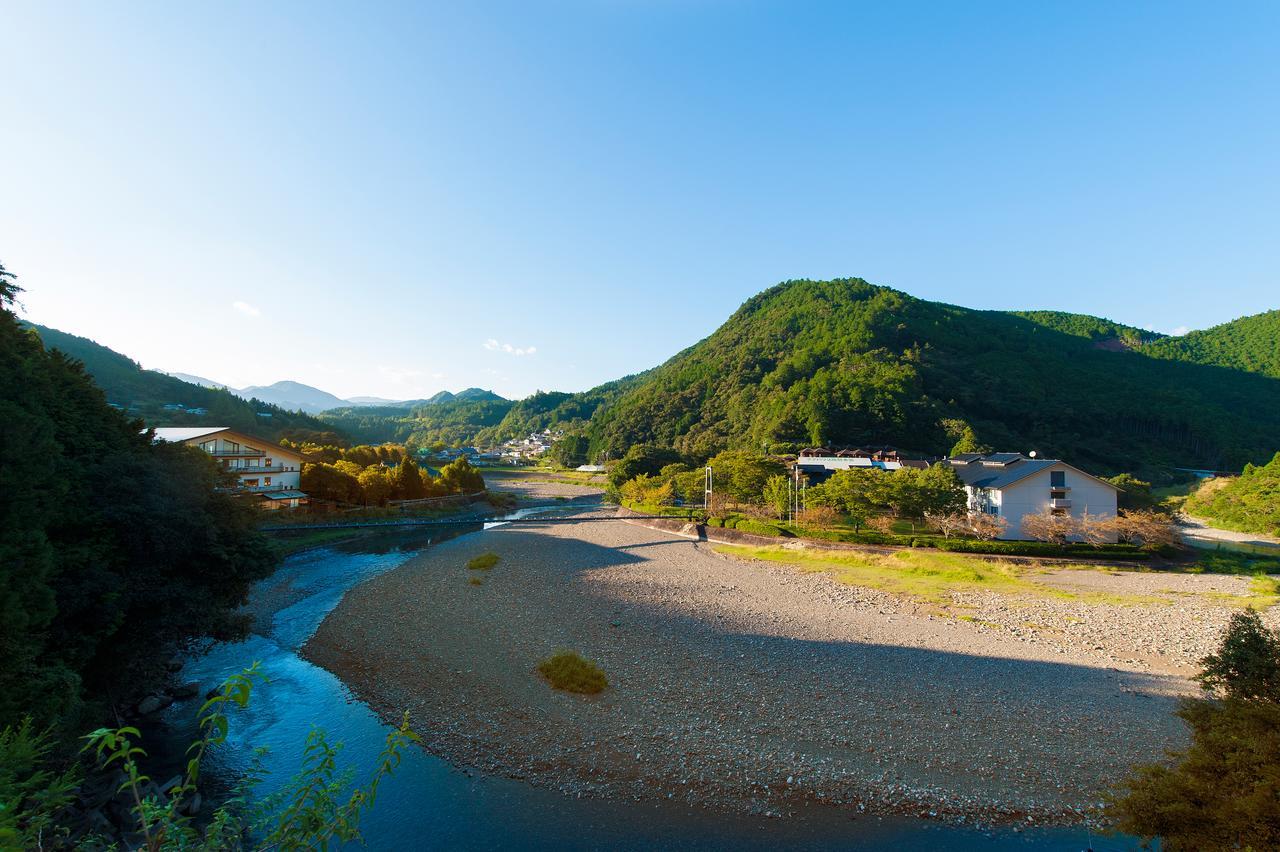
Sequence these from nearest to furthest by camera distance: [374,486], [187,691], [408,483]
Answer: [187,691]
[374,486]
[408,483]

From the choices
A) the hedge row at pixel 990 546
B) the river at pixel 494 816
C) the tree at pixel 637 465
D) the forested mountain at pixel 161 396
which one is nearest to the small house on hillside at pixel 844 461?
the tree at pixel 637 465

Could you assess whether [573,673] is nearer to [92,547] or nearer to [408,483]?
[92,547]

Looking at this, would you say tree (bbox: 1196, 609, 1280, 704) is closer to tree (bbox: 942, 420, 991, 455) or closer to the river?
the river

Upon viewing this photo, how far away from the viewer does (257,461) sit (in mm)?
41719

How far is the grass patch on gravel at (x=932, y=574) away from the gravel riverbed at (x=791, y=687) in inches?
45.2

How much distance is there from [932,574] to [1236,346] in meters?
133

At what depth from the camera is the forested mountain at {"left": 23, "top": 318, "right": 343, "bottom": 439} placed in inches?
2712

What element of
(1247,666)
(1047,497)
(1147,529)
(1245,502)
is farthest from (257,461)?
(1245,502)

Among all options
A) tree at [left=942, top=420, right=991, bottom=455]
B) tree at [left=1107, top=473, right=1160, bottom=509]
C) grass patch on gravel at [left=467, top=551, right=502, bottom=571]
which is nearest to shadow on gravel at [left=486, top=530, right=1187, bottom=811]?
grass patch on gravel at [left=467, top=551, right=502, bottom=571]

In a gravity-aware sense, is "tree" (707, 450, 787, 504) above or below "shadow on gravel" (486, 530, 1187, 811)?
above

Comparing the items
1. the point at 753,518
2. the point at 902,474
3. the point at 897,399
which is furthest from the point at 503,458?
the point at 902,474

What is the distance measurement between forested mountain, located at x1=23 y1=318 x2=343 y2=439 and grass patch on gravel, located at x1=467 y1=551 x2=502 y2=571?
5737 centimetres

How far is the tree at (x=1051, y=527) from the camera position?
30609mm

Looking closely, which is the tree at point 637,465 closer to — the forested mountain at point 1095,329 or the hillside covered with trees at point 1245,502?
the hillside covered with trees at point 1245,502
